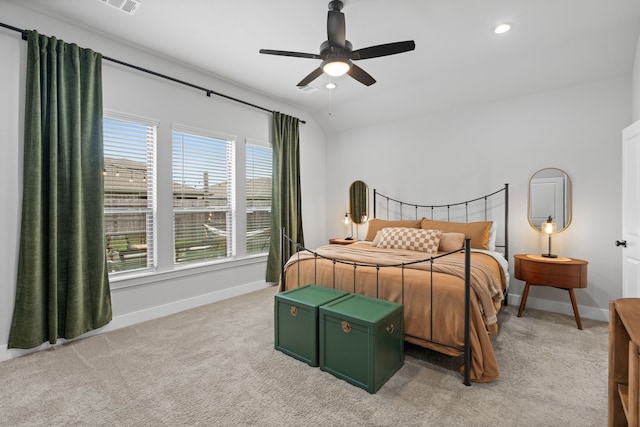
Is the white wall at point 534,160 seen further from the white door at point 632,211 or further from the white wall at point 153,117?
the white wall at point 153,117

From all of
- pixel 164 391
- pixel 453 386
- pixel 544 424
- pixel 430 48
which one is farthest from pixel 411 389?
pixel 430 48

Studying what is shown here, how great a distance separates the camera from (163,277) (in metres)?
3.48

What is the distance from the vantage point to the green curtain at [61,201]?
8.21 feet

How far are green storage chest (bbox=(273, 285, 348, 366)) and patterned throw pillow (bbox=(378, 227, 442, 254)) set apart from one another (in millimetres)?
1313

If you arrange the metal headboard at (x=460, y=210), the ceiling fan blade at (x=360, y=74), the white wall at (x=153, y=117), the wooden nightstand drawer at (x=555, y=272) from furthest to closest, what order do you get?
the metal headboard at (x=460, y=210)
the wooden nightstand drawer at (x=555, y=272)
the ceiling fan blade at (x=360, y=74)
the white wall at (x=153, y=117)

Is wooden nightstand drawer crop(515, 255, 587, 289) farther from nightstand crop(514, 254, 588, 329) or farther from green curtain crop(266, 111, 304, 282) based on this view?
green curtain crop(266, 111, 304, 282)

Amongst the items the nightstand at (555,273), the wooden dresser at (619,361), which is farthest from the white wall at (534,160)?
the wooden dresser at (619,361)

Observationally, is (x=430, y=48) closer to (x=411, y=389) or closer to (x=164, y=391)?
(x=411, y=389)

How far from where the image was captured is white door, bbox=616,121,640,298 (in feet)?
7.75

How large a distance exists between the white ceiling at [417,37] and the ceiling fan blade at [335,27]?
0.31 meters

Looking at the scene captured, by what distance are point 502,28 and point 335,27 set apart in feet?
5.28

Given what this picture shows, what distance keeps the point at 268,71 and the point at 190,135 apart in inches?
48.3

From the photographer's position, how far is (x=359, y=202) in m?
5.20

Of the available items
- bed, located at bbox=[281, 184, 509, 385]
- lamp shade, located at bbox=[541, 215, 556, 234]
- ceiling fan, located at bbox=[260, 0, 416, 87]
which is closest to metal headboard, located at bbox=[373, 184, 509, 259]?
bed, located at bbox=[281, 184, 509, 385]
